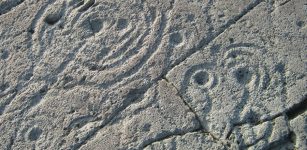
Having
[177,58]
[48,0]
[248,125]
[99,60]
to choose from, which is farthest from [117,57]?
[248,125]

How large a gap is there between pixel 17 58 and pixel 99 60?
1.33ft

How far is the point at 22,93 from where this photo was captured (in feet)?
9.08

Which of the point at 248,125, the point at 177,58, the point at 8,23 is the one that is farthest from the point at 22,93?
the point at 248,125

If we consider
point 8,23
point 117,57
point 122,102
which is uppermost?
point 8,23

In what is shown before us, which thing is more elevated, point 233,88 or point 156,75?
point 156,75

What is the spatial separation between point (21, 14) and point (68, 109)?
1.84ft

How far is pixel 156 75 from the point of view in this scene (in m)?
2.71

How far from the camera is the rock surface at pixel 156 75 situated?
262 centimetres

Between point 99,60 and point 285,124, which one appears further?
point 99,60

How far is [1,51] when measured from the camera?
284cm

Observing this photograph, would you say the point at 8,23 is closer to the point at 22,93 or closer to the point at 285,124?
the point at 22,93

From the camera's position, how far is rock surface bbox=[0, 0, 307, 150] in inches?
103

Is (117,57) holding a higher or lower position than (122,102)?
higher

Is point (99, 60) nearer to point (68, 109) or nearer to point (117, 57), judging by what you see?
point (117, 57)
